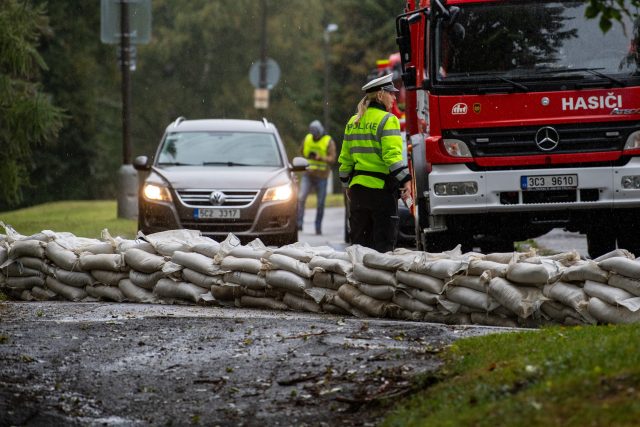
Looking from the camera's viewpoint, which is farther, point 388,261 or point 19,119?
point 19,119

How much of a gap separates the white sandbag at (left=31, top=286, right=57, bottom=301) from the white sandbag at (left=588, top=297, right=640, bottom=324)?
4858 mm

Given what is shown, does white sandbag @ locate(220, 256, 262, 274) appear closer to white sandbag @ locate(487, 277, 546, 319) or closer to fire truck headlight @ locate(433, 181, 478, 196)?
white sandbag @ locate(487, 277, 546, 319)

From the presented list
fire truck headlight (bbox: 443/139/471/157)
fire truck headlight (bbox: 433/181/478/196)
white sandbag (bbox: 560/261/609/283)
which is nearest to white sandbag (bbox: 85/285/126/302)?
fire truck headlight (bbox: 433/181/478/196)

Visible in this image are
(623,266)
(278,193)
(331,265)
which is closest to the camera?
(623,266)

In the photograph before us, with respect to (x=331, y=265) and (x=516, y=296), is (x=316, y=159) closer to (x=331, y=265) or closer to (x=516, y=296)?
(x=331, y=265)

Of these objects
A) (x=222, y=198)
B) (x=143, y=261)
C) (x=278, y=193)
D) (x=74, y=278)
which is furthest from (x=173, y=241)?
(x=278, y=193)

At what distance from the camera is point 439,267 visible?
10.1 m

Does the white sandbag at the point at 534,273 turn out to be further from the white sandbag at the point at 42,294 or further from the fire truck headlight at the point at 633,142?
the white sandbag at the point at 42,294

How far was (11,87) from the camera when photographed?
92.8 feet

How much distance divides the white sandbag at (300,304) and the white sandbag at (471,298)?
1183 mm

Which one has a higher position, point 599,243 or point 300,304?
point 599,243

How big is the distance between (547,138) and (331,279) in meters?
3.25

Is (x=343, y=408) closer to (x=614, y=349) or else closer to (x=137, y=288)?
(x=614, y=349)

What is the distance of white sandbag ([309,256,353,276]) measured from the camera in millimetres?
10656
